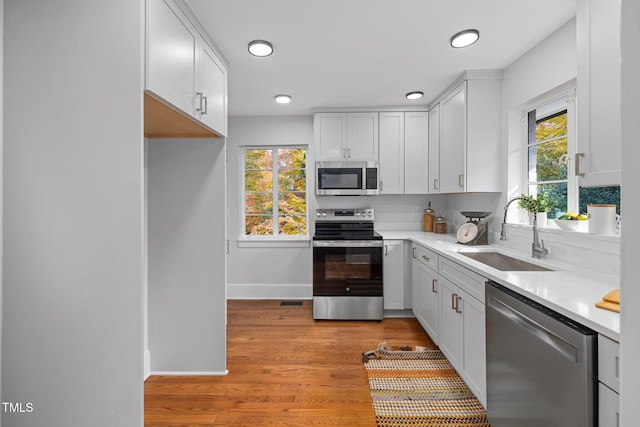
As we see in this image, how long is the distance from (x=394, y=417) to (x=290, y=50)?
8.16ft

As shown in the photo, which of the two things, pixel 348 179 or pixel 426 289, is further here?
pixel 348 179

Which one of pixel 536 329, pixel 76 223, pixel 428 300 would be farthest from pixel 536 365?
pixel 76 223

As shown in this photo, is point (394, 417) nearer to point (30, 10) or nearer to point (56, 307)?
point (56, 307)

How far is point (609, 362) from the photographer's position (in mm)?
993

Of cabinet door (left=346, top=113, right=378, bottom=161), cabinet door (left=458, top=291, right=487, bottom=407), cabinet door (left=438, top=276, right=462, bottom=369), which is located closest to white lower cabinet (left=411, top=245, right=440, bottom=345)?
cabinet door (left=438, top=276, right=462, bottom=369)

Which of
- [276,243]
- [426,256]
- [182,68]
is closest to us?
[182,68]

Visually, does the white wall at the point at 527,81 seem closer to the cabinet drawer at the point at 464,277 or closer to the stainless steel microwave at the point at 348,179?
the cabinet drawer at the point at 464,277

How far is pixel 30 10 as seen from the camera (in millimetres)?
1277

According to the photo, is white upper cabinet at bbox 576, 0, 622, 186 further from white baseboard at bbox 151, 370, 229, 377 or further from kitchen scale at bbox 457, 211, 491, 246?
white baseboard at bbox 151, 370, 229, 377

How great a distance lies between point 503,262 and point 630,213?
82.0 inches

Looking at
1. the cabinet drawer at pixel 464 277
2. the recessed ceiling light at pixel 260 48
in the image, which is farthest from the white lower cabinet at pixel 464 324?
the recessed ceiling light at pixel 260 48

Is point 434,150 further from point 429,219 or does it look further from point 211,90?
point 211,90

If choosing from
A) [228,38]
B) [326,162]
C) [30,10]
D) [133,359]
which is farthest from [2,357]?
[326,162]

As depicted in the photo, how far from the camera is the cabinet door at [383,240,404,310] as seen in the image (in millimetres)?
3379
